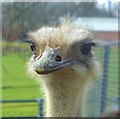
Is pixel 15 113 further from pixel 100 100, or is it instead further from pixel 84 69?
pixel 84 69

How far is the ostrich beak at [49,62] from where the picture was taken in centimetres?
139

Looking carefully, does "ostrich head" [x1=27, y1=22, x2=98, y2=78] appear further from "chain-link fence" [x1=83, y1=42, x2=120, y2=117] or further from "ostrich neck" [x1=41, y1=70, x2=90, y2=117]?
"chain-link fence" [x1=83, y1=42, x2=120, y2=117]

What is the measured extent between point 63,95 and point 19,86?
491 centimetres

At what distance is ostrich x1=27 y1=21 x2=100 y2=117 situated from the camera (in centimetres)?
156

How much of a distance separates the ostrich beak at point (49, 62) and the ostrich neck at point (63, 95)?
134mm

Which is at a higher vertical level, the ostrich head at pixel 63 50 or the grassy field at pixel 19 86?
the ostrich head at pixel 63 50

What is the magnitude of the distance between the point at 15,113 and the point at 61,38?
2.46 meters

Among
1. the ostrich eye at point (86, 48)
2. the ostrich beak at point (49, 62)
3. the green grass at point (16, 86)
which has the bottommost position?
the green grass at point (16, 86)

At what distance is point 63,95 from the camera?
5.55 feet

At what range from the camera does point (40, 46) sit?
1587mm

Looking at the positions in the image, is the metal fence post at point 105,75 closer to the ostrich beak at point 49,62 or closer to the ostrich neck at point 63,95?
the ostrich neck at point 63,95

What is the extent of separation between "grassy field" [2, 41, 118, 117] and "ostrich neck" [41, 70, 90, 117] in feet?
1.46

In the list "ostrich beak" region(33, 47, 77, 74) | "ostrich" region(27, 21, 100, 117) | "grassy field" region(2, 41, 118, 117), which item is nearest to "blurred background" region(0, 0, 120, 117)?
"grassy field" region(2, 41, 118, 117)

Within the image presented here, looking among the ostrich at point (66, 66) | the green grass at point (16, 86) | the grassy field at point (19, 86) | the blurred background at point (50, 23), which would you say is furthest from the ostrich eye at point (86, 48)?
the green grass at point (16, 86)
